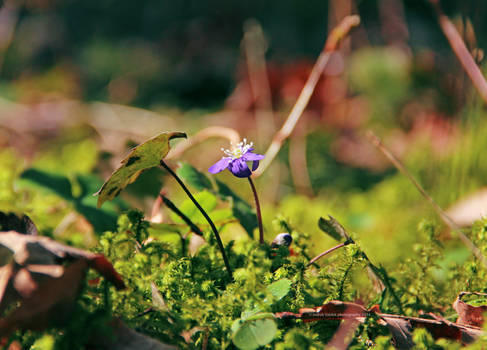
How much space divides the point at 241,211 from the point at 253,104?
68.4 inches

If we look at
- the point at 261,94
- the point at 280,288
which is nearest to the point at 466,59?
the point at 280,288

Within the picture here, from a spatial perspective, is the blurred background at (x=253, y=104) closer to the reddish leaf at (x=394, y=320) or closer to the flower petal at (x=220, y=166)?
the flower petal at (x=220, y=166)

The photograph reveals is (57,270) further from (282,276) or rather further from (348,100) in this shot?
(348,100)

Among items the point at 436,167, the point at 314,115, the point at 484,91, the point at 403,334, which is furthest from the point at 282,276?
the point at 314,115

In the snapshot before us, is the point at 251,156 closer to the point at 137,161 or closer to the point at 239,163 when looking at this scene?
the point at 239,163

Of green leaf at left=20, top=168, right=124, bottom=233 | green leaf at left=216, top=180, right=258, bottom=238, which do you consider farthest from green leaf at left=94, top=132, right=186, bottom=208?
green leaf at left=20, top=168, right=124, bottom=233

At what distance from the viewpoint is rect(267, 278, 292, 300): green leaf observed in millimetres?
460

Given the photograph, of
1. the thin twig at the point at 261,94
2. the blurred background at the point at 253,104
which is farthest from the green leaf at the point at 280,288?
the thin twig at the point at 261,94

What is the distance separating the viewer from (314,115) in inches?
94.3

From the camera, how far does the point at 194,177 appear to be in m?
0.69

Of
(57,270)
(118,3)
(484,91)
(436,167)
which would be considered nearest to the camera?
(57,270)

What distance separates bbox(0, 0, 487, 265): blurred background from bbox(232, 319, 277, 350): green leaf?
35cm

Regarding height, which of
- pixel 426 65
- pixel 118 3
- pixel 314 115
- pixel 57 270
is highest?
pixel 118 3

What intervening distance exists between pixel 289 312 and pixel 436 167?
94cm
